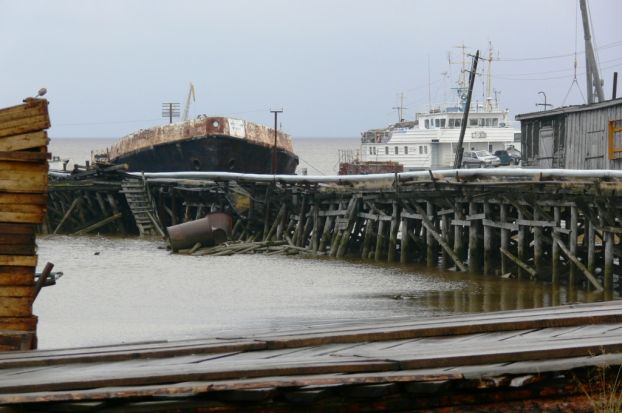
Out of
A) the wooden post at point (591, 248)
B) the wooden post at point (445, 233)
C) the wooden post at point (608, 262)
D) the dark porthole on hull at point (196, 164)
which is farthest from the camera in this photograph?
the dark porthole on hull at point (196, 164)

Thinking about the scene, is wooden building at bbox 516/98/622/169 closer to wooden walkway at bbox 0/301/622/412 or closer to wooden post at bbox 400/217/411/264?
wooden post at bbox 400/217/411/264

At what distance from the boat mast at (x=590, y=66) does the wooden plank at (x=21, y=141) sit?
2409 centimetres

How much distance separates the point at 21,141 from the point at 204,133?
3337 centimetres

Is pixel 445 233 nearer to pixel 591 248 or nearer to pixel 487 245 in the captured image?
pixel 487 245

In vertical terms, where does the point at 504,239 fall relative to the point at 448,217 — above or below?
below

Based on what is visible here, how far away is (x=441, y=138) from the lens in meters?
57.1

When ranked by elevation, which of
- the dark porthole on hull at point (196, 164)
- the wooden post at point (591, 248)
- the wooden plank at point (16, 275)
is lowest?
the wooden post at point (591, 248)

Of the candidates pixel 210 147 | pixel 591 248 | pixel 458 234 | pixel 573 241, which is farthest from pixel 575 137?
pixel 210 147

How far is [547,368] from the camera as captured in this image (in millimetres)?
4746

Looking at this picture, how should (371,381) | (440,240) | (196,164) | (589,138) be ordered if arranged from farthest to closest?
(196,164)
(589,138)
(440,240)
(371,381)

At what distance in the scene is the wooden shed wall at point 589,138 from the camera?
23625 mm

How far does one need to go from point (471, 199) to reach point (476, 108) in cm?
3970

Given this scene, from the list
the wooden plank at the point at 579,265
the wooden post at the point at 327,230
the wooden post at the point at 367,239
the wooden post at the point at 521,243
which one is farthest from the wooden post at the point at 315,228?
the wooden plank at the point at 579,265

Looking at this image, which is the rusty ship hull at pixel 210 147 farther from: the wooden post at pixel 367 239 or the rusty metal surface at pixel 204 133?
the wooden post at pixel 367 239
